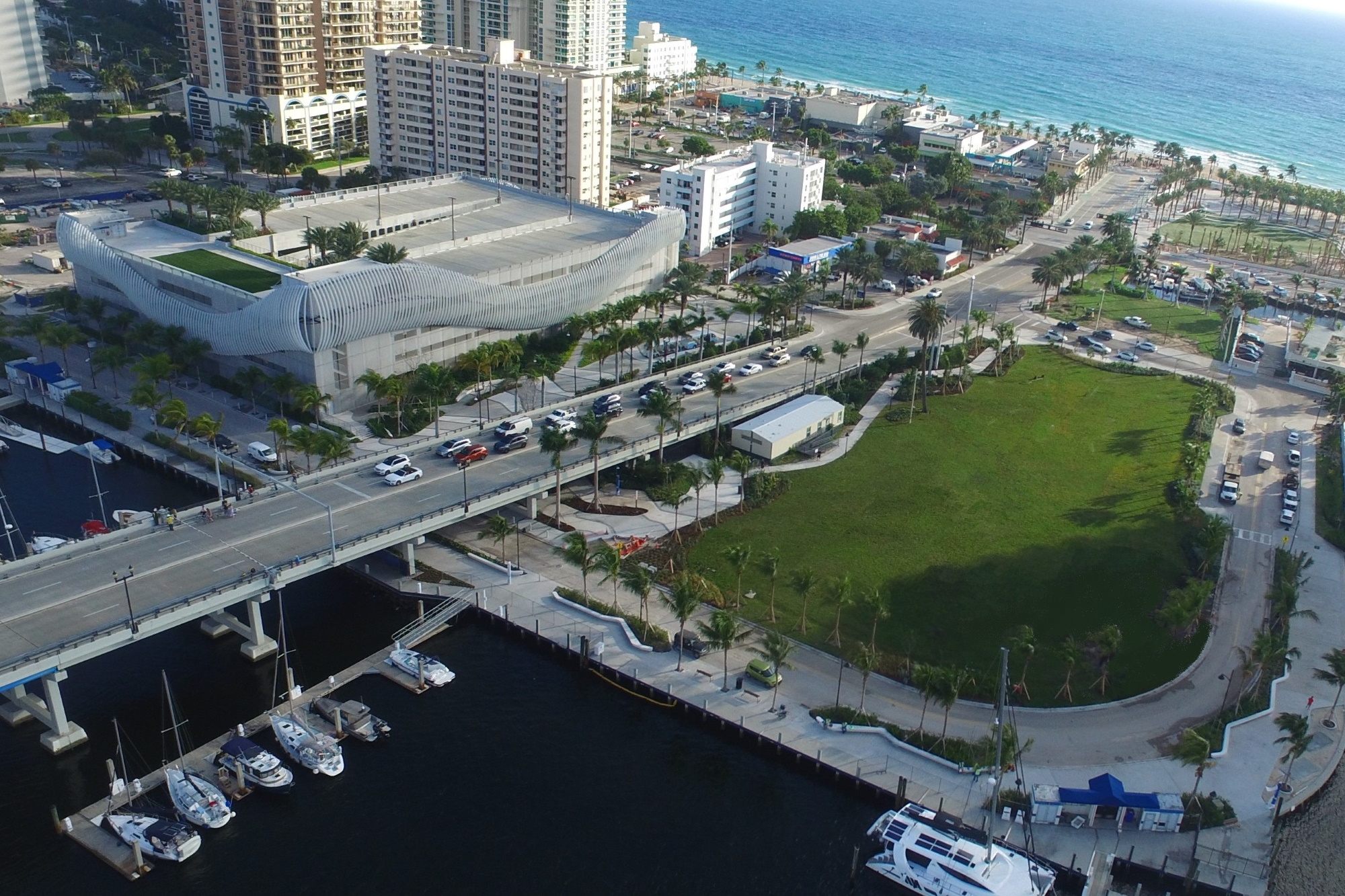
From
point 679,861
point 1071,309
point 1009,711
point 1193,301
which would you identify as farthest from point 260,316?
point 1193,301

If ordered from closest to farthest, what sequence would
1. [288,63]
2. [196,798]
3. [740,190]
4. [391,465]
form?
[196,798]
[391,465]
[740,190]
[288,63]

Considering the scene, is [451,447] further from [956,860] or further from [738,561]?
[956,860]

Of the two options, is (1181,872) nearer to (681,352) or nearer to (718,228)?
(681,352)

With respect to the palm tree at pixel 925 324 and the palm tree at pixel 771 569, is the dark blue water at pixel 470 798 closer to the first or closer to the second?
the palm tree at pixel 771 569

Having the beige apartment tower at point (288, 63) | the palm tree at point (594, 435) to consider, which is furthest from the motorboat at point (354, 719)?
the beige apartment tower at point (288, 63)

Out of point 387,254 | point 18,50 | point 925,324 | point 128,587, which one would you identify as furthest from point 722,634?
point 18,50

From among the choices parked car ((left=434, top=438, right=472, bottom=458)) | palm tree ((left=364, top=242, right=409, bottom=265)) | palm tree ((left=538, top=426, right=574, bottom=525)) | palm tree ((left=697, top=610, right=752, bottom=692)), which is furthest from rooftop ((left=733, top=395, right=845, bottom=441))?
palm tree ((left=364, top=242, right=409, bottom=265))

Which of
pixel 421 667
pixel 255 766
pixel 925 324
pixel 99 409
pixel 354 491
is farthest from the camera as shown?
pixel 925 324
